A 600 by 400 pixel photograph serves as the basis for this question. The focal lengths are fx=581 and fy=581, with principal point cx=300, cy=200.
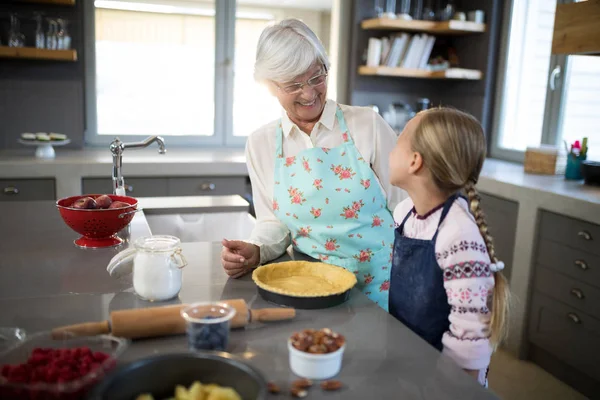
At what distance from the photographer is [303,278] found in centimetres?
146

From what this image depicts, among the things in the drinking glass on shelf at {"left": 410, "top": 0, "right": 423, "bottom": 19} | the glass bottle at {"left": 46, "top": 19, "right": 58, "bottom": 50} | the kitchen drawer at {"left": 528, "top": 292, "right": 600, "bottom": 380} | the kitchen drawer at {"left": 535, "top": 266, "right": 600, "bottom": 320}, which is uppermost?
the drinking glass on shelf at {"left": 410, "top": 0, "right": 423, "bottom": 19}

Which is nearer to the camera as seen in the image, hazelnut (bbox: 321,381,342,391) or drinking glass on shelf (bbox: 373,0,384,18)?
hazelnut (bbox: 321,381,342,391)

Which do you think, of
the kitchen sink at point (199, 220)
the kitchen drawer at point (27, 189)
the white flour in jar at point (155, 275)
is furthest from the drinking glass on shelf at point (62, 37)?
the white flour in jar at point (155, 275)

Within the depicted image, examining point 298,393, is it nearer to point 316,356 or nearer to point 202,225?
point 316,356

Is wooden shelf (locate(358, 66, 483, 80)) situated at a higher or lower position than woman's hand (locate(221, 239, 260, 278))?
higher

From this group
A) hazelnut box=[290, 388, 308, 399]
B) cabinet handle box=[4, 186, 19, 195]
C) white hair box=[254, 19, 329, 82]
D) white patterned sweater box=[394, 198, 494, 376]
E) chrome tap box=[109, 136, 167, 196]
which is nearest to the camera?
hazelnut box=[290, 388, 308, 399]

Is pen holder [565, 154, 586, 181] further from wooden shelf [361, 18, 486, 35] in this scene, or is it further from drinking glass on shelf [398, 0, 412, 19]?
drinking glass on shelf [398, 0, 412, 19]

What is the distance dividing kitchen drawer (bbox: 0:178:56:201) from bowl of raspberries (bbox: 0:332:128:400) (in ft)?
8.06

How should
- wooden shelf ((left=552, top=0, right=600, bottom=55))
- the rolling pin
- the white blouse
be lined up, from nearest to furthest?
the rolling pin < the white blouse < wooden shelf ((left=552, top=0, right=600, bottom=55))

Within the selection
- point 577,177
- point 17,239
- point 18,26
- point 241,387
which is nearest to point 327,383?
point 241,387

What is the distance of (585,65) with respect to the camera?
11.2 feet

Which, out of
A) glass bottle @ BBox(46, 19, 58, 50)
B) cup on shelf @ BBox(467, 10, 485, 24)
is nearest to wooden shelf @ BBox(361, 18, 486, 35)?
cup on shelf @ BBox(467, 10, 485, 24)

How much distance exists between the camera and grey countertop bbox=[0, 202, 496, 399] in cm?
96

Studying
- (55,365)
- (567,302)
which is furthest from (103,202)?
(567,302)
